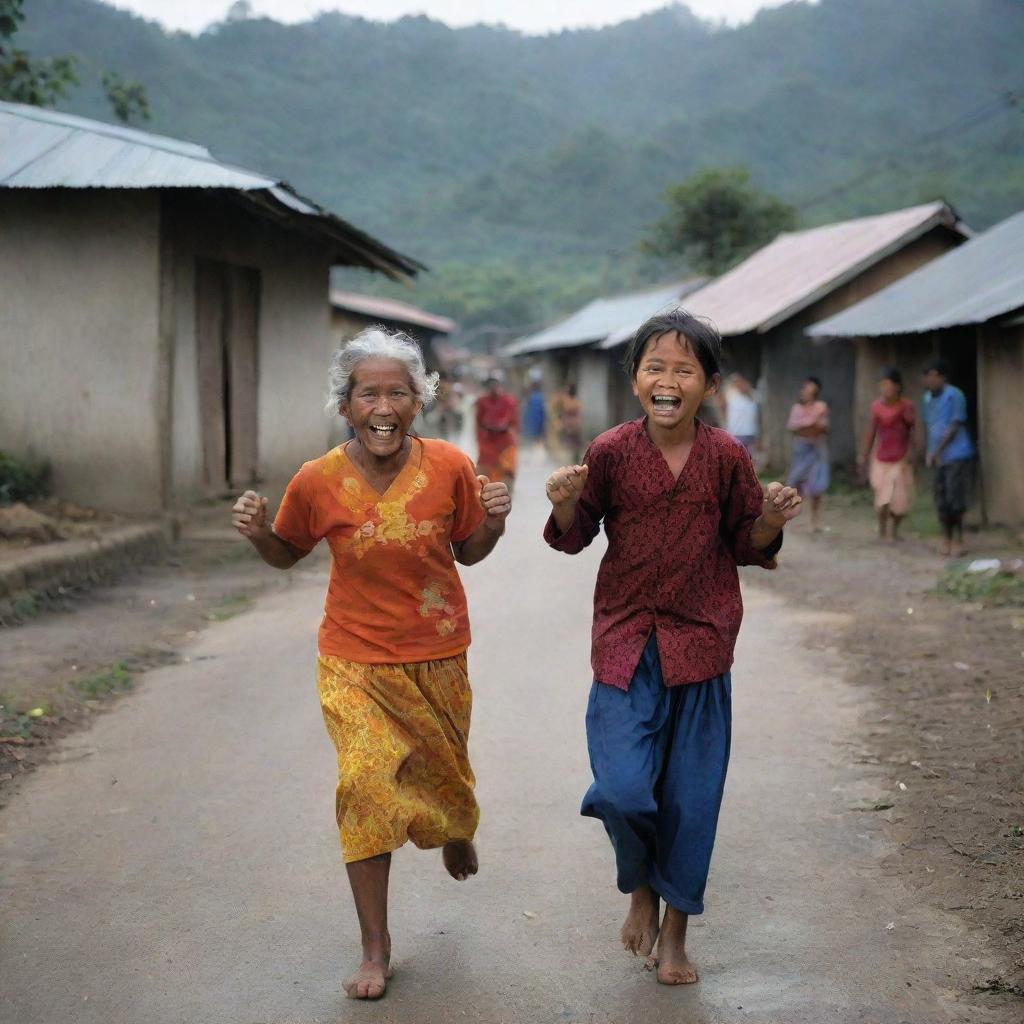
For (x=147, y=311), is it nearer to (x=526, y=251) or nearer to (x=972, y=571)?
(x=972, y=571)

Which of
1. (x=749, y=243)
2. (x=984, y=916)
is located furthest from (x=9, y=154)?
(x=749, y=243)

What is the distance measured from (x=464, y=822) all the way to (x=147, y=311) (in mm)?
7969

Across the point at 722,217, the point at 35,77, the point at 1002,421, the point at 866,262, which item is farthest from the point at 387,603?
the point at 722,217

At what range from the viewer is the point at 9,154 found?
1083 cm

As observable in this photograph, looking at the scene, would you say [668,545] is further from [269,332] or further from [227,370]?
[269,332]

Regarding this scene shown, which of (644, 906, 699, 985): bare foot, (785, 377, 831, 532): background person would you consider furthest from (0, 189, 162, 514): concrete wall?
(644, 906, 699, 985): bare foot

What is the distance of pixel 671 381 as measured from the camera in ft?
11.3

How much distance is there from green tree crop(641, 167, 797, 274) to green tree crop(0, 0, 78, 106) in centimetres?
1847

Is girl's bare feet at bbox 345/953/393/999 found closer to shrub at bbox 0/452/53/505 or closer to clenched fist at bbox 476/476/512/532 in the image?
clenched fist at bbox 476/476/512/532

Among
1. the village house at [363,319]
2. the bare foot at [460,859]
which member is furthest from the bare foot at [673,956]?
the village house at [363,319]

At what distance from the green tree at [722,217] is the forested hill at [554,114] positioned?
85.1ft

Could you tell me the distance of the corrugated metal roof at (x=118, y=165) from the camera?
32.5ft

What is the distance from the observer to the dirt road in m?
3.33

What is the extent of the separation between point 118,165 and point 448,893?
794 centimetres
